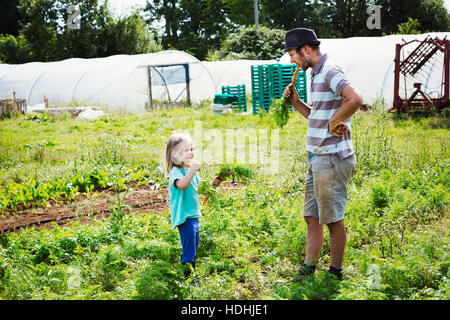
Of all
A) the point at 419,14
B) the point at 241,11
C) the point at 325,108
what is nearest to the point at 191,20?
the point at 241,11

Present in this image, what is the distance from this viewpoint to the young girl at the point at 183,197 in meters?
3.76

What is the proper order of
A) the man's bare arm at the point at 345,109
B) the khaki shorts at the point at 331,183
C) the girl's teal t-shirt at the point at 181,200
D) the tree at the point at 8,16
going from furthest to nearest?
the tree at the point at 8,16 < the girl's teal t-shirt at the point at 181,200 < the khaki shorts at the point at 331,183 < the man's bare arm at the point at 345,109

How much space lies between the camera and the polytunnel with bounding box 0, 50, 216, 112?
17531 mm

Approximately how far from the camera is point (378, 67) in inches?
597

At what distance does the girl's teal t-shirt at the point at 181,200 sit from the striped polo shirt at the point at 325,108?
106cm

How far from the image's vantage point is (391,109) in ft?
44.0

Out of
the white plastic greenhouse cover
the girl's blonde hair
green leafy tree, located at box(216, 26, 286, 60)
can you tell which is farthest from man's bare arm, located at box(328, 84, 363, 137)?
green leafy tree, located at box(216, 26, 286, 60)

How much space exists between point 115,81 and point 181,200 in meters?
14.8

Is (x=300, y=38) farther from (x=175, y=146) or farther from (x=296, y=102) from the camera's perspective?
(x=175, y=146)

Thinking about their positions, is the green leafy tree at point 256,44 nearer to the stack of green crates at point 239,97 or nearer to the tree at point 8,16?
the stack of green crates at point 239,97

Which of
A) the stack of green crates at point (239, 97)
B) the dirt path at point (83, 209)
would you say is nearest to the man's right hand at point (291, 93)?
the dirt path at point (83, 209)
